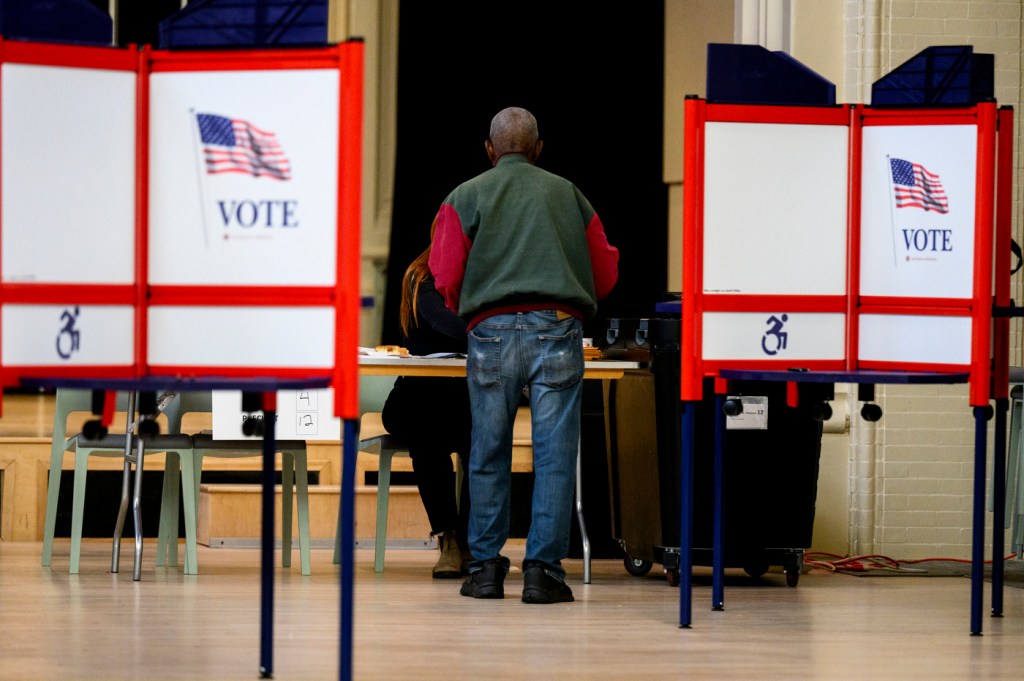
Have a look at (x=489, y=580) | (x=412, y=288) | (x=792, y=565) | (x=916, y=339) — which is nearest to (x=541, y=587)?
(x=489, y=580)

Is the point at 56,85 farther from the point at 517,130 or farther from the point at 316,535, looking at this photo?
the point at 316,535

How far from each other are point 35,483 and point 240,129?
4148 mm

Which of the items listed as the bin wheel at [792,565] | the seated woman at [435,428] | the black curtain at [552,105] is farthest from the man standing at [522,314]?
the black curtain at [552,105]

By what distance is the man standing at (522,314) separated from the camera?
4.41 metres

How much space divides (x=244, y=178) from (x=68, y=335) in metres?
0.45

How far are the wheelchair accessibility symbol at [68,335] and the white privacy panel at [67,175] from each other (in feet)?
0.22

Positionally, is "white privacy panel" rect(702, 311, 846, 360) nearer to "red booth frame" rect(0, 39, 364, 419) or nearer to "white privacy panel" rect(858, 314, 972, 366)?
"white privacy panel" rect(858, 314, 972, 366)

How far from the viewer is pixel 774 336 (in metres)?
4.04

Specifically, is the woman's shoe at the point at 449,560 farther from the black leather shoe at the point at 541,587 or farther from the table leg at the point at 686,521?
the table leg at the point at 686,521

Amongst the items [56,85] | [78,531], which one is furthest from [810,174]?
[78,531]

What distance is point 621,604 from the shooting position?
15.0ft

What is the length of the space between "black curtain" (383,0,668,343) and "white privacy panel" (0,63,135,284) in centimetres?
781

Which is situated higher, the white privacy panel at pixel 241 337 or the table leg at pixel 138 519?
the white privacy panel at pixel 241 337

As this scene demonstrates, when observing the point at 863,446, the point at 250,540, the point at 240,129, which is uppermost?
the point at 240,129
